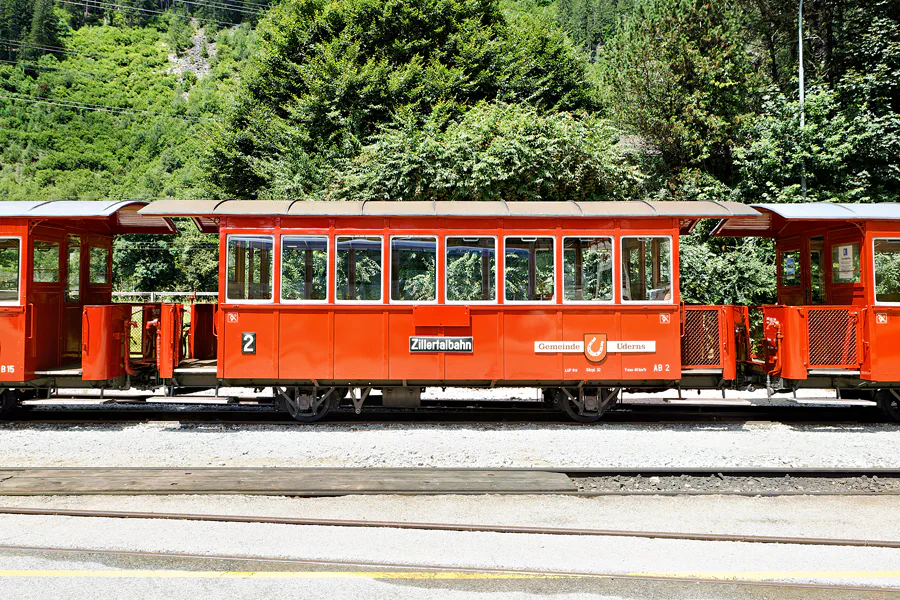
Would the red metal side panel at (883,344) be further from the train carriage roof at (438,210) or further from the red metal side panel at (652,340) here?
the red metal side panel at (652,340)

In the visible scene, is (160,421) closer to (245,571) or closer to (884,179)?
(245,571)

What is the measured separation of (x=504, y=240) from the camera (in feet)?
31.6

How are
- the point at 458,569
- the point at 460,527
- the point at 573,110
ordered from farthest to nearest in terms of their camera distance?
→ 1. the point at 573,110
2. the point at 460,527
3. the point at 458,569

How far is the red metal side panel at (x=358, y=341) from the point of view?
9.62 m

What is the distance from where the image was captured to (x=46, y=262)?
1016 cm

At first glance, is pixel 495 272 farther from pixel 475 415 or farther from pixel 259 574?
pixel 259 574

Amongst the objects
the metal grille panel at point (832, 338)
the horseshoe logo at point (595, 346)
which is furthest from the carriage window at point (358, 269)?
the metal grille panel at point (832, 338)

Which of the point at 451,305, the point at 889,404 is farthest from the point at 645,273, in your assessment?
the point at 889,404

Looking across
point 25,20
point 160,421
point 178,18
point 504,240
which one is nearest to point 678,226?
point 504,240

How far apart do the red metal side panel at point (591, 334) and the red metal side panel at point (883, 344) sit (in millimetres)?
3857

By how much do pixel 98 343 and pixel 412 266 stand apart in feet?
16.3

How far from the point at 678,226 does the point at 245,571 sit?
7.94 meters

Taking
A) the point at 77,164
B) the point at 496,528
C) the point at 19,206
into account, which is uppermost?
the point at 77,164

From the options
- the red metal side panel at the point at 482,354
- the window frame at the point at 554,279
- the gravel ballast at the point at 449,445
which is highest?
the window frame at the point at 554,279
